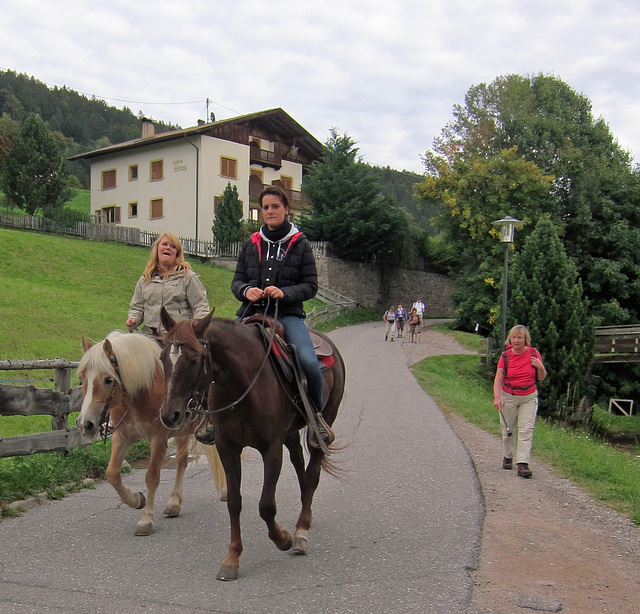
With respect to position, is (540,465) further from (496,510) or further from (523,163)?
(523,163)

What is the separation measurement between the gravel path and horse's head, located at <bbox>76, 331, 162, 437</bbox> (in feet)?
9.51

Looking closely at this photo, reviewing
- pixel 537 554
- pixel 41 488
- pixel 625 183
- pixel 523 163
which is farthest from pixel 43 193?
pixel 537 554

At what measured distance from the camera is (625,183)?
33.8 meters

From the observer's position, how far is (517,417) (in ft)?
28.1

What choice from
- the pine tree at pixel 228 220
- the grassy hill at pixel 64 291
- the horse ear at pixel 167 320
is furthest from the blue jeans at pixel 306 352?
the pine tree at pixel 228 220

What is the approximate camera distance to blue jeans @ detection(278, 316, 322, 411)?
4.94 m

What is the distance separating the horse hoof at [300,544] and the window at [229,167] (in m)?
41.9

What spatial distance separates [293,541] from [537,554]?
1842mm

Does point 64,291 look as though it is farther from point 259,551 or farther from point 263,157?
point 263,157

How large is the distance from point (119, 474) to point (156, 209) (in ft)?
139

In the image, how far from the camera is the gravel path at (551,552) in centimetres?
393

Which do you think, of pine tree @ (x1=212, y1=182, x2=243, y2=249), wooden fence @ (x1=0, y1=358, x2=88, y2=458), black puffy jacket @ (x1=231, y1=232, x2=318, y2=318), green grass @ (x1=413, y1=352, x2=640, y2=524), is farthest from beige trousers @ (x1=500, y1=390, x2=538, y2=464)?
pine tree @ (x1=212, y1=182, x2=243, y2=249)

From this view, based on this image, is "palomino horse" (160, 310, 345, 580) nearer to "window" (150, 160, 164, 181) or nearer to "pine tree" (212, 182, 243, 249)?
"pine tree" (212, 182, 243, 249)

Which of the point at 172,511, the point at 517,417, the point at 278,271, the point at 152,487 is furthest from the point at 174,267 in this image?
the point at 517,417
